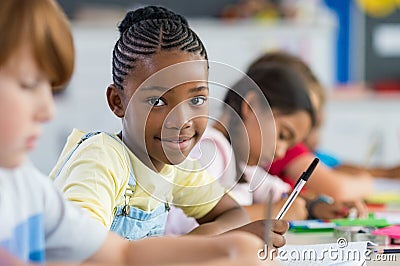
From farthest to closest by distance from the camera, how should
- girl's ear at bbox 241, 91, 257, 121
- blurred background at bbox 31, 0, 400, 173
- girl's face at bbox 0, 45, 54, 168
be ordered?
blurred background at bbox 31, 0, 400, 173, girl's ear at bbox 241, 91, 257, 121, girl's face at bbox 0, 45, 54, 168

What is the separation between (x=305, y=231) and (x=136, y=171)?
1.26 ft

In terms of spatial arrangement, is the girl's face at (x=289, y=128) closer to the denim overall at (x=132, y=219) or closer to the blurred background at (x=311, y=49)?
the denim overall at (x=132, y=219)

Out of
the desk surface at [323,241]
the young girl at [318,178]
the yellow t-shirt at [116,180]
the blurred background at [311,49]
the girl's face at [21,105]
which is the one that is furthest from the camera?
the blurred background at [311,49]

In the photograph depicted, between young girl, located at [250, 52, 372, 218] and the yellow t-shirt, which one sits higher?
the yellow t-shirt

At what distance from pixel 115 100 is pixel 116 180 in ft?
0.31

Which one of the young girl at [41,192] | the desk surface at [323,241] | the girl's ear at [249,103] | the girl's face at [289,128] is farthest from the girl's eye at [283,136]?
the young girl at [41,192]

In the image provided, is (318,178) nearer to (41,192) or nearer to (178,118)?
(178,118)

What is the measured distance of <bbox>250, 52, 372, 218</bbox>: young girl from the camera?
1.28 m

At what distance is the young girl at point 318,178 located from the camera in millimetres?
1278

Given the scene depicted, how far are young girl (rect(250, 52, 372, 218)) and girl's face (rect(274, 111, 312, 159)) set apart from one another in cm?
3

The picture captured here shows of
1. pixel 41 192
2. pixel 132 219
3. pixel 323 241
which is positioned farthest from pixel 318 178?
pixel 41 192

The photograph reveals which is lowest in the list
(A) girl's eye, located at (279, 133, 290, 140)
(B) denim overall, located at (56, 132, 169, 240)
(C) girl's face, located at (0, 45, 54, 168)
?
(A) girl's eye, located at (279, 133, 290, 140)

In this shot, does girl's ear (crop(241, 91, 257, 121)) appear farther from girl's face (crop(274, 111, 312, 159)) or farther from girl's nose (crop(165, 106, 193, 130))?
girl's face (crop(274, 111, 312, 159))

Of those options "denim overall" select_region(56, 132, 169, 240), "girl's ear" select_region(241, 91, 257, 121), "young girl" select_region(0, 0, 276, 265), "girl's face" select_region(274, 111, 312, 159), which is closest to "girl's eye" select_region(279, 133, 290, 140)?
"girl's face" select_region(274, 111, 312, 159)
